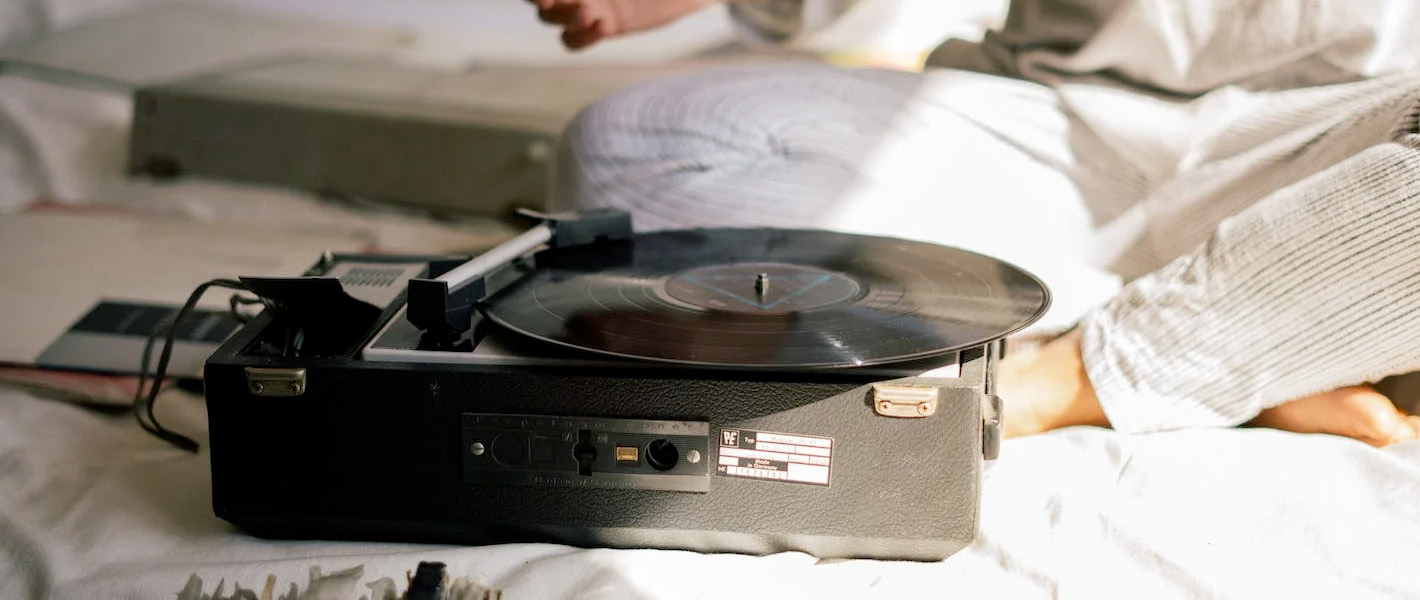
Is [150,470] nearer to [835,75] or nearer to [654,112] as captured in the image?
[654,112]

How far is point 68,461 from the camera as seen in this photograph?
946 millimetres

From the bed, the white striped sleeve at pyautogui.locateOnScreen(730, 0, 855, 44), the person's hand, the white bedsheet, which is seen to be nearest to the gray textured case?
the white striped sleeve at pyautogui.locateOnScreen(730, 0, 855, 44)

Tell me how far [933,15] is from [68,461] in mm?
1291

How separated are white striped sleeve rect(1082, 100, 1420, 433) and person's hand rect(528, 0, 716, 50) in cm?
54

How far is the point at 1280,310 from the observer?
36.9 inches

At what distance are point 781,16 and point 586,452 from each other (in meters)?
1.22

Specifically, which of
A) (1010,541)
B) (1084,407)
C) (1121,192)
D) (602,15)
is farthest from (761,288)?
(1121,192)

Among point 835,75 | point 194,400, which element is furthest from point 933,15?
point 194,400

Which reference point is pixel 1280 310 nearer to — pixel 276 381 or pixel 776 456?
pixel 776 456

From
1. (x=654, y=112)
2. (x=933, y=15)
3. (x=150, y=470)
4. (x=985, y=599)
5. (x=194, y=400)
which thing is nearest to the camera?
(x=985, y=599)

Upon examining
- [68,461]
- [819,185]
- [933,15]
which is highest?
[933,15]

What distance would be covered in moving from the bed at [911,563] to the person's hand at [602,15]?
482 mm

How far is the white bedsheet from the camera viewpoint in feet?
2.46

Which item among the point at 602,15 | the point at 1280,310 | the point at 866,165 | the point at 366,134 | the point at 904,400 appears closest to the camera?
the point at 904,400
